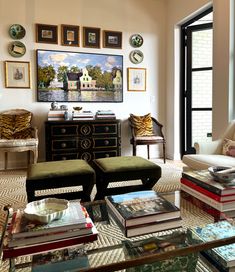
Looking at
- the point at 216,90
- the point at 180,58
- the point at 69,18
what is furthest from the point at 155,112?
the point at 69,18

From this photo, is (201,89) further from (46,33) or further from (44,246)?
(44,246)

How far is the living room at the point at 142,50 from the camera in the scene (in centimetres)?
334

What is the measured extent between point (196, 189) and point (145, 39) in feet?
11.8

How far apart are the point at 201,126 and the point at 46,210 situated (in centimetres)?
363

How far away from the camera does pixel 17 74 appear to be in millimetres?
3830

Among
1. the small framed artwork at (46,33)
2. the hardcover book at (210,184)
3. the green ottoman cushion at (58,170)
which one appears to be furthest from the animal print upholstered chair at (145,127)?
the hardcover book at (210,184)

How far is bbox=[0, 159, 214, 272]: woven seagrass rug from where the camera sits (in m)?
1.18

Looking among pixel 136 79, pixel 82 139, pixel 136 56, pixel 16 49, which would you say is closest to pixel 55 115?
pixel 82 139

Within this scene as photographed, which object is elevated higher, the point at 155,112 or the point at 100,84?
the point at 100,84

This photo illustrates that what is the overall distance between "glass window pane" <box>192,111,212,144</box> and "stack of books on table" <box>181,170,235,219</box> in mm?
2859

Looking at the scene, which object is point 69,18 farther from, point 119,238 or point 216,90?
point 119,238

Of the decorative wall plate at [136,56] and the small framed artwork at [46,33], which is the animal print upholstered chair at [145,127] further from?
the small framed artwork at [46,33]

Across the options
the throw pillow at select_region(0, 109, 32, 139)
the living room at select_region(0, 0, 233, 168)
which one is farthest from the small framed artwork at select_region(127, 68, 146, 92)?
the throw pillow at select_region(0, 109, 32, 139)

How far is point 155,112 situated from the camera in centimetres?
459
